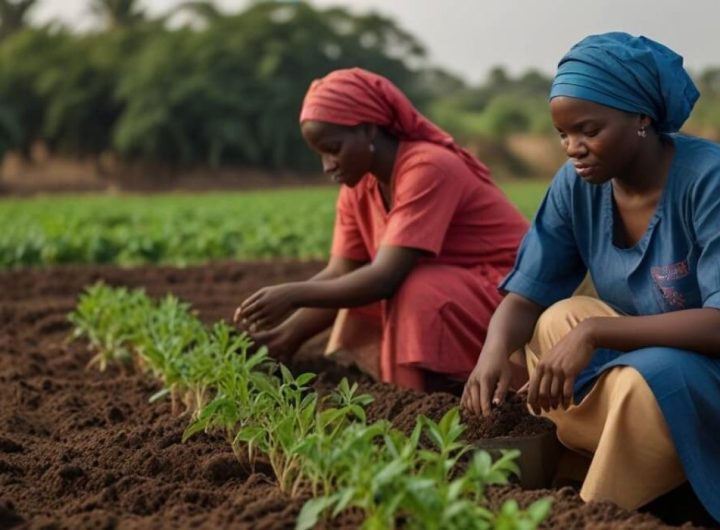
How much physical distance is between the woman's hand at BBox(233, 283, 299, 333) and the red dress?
0.40m

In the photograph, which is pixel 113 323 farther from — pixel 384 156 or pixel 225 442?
pixel 225 442

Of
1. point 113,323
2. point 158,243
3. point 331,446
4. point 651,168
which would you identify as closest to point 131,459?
point 331,446

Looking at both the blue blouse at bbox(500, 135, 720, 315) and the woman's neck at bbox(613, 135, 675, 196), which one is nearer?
the blue blouse at bbox(500, 135, 720, 315)

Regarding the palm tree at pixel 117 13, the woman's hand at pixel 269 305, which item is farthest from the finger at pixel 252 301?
the palm tree at pixel 117 13

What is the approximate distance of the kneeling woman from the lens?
13.3ft

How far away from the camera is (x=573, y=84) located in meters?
2.87

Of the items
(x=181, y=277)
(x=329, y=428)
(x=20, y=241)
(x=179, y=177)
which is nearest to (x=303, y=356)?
(x=329, y=428)

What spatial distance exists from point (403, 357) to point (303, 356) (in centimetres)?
96

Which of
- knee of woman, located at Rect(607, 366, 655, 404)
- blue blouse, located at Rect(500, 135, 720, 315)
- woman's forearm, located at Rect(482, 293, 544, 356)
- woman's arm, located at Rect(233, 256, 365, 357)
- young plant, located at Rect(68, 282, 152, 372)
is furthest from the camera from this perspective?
young plant, located at Rect(68, 282, 152, 372)

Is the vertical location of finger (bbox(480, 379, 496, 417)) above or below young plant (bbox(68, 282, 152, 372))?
above

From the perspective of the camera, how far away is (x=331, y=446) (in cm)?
234

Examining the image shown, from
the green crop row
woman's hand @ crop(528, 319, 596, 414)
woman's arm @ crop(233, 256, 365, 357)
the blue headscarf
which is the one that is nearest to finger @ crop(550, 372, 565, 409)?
woman's hand @ crop(528, 319, 596, 414)

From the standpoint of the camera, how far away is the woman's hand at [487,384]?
119 inches

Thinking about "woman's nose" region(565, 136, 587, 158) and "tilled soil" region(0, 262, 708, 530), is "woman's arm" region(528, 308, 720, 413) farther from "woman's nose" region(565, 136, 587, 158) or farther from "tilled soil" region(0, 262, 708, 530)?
"woman's nose" region(565, 136, 587, 158)
